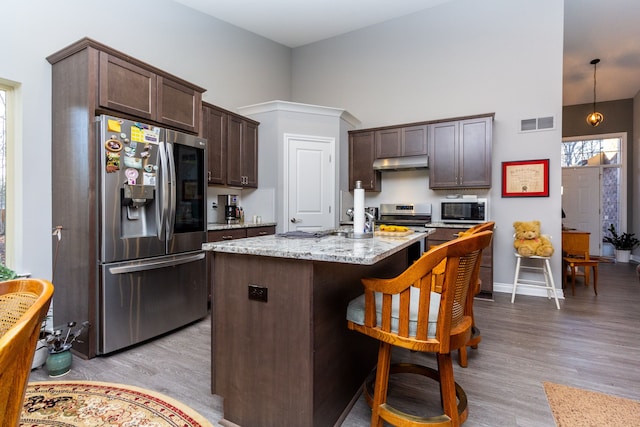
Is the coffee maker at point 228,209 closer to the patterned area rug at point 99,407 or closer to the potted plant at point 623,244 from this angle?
the patterned area rug at point 99,407

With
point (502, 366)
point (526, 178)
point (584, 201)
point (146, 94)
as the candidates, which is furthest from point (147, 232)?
point (584, 201)

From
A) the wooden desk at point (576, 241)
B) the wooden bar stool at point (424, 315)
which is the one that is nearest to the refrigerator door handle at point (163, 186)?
the wooden bar stool at point (424, 315)

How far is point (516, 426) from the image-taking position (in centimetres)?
167

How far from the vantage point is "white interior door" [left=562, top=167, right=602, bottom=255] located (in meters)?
7.43

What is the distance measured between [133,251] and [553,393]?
9.86 feet

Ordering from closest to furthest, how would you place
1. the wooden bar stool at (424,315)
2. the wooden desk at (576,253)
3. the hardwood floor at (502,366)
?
the wooden bar stool at (424,315), the hardwood floor at (502,366), the wooden desk at (576,253)

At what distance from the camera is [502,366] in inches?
90.7

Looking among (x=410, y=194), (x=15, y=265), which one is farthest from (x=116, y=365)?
(x=410, y=194)

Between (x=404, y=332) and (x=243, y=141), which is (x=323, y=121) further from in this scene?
(x=404, y=332)

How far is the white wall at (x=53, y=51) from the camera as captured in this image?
2.65 m

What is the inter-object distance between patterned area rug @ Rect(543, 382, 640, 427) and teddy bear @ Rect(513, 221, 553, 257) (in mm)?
2152

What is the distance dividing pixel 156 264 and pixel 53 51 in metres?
2.03

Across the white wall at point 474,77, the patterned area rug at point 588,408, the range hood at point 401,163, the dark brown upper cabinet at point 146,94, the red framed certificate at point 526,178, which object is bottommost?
the patterned area rug at point 588,408

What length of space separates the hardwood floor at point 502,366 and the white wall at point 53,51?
4.03 feet
